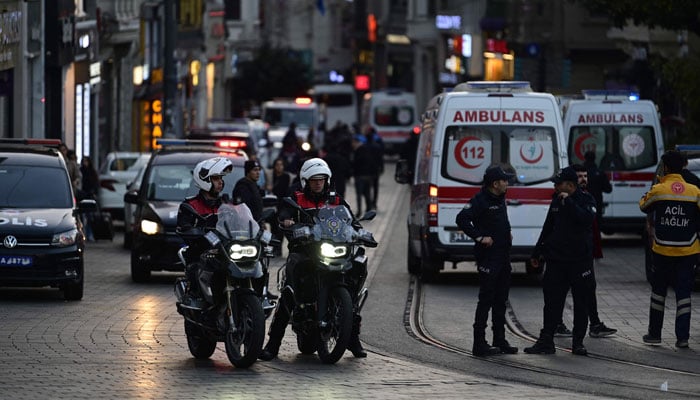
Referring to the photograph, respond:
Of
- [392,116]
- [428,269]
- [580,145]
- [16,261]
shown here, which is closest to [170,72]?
[580,145]

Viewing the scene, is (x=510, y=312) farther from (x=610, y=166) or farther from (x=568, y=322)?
(x=610, y=166)

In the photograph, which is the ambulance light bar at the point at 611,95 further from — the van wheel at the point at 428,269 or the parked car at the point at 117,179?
the parked car at the point at 117,179

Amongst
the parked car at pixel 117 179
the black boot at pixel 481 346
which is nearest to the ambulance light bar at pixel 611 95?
the parked car at pixel 117 179

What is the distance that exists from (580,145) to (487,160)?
7933 mm

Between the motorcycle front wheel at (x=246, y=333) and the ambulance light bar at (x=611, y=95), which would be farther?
the ambulance light bar at (x=611, y=95)

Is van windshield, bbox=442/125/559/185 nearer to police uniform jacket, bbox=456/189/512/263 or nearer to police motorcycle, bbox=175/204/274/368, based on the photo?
police uniform jacket, bbox=456/189/512/263

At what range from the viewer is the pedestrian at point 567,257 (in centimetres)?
1518

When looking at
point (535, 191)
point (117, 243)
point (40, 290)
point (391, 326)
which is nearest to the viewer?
point (391, 326)

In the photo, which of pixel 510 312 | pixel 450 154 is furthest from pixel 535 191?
pixel 510 312

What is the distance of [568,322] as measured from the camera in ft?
60.0

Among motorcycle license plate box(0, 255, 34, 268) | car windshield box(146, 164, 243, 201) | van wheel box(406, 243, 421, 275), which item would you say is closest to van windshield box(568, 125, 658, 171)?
van wheel box(406, 243, 421, 275)

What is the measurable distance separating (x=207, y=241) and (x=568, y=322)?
5736mm

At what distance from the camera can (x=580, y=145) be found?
99.9 feet

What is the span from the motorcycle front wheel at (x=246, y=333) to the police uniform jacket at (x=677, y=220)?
4325 millimetres
